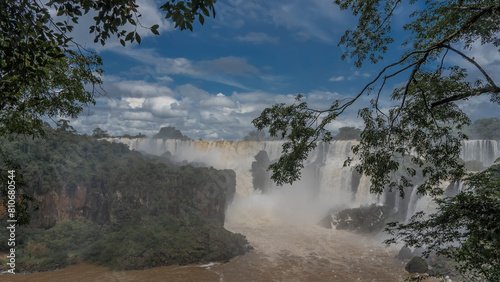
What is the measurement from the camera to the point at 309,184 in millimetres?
38438

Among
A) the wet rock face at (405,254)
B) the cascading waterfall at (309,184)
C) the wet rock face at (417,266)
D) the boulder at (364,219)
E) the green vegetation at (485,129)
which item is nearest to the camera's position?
the wet rock face at (417,266)

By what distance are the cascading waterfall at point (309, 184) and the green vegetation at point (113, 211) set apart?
9.35 meters

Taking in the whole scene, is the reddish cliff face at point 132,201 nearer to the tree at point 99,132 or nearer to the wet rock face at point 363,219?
the wet rock face at point 363,219

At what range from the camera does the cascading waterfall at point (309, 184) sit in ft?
103

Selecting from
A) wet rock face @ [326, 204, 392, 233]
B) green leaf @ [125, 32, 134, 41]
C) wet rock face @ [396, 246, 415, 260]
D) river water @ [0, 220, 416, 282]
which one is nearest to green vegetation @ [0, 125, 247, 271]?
river water @ [0, 220, 416, 282]

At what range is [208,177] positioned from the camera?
2639cm

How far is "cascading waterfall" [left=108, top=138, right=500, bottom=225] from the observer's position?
31.3 meters

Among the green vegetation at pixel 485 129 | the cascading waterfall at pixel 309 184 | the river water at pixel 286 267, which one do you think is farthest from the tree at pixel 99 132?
the green vegetation at pixel 485 129

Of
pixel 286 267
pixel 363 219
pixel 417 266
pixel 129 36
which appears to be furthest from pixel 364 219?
pixel 129 36

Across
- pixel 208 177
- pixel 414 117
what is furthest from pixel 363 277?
pixel 208 177

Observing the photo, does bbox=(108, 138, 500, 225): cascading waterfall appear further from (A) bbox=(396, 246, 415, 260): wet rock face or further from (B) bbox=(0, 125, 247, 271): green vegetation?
(B) bbox=(0, 125, 247, 271): green vegetation

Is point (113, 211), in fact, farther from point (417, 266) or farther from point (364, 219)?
point (364, 219)

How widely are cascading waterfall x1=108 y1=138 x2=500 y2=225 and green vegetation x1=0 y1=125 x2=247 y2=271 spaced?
9347mm

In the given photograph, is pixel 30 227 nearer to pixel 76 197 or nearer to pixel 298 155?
pixel 76 197
